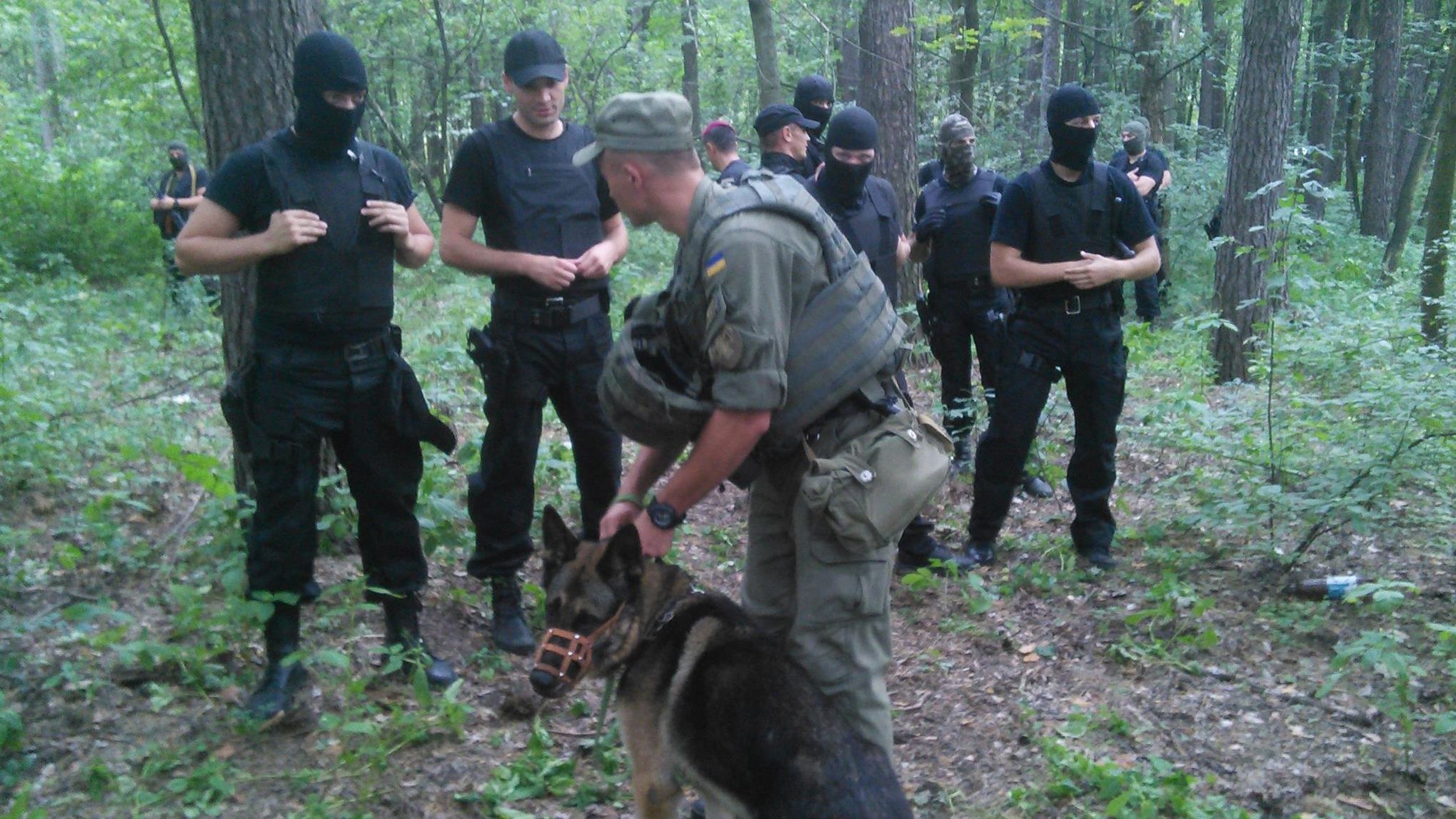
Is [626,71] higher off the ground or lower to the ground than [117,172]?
higher

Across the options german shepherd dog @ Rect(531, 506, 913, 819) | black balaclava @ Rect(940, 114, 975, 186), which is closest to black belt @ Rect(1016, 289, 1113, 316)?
black balaclava @ Rect(940, 114, 975, 186)

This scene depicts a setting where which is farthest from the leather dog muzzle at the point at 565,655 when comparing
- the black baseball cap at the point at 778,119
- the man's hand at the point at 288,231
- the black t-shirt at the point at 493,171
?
the black baseball cap at the point at 778,119

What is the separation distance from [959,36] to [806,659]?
12676 mm

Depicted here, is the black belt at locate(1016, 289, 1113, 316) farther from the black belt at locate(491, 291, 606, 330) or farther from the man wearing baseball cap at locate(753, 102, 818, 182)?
the black belt at locate(491, 291, 606, 330)

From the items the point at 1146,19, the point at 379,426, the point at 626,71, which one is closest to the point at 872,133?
the point at 379,426

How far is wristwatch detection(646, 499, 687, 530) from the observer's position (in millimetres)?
2859

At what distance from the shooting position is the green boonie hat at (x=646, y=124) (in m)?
2.70

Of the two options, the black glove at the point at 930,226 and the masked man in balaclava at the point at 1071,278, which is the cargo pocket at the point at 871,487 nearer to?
the masked man in balaclava at the point at 1071,278

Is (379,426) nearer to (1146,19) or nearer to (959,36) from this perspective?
(959,36)

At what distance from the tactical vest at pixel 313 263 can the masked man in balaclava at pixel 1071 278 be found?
10.9ft

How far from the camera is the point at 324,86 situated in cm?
369

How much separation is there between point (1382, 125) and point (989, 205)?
1847 cm

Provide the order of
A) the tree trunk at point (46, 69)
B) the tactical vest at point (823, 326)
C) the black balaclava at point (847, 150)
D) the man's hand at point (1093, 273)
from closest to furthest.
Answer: the tactical vest at point (823, 326) → the man's hand at point (1093, 273) → the black balaclava at point (847, 150) → the tree trunk at point (46, 69)

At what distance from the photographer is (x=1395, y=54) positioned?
68.5 ft
